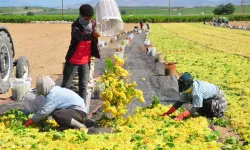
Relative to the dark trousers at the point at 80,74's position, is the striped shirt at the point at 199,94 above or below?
below

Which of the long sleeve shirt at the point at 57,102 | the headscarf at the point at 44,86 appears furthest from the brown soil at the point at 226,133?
the headscarf at the point at 44,86

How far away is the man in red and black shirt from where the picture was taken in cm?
911

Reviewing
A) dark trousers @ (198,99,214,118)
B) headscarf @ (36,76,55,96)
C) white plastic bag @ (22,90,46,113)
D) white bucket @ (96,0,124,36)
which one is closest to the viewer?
headscarf @ (36,76,55,96)

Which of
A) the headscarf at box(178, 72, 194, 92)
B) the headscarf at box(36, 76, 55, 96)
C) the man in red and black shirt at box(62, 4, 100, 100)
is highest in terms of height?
the man in red and black shirt at box(62, 4, 100, 100)

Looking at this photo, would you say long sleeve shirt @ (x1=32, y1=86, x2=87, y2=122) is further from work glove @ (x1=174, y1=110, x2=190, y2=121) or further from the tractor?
the tractor

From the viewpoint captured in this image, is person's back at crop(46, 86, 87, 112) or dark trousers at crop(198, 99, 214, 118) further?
dark trousers at crop(198, 99, 214, 118)

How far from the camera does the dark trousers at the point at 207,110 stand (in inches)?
404

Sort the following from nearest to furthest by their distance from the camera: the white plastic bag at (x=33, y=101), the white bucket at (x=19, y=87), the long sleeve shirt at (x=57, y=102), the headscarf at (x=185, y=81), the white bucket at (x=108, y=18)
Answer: the long sleeve shirt at (x=57, y=102) → the white bucket at (x=108, y=18) → the white plastic bag at (x=33, y=101) → the headscarf at (x=185, y=81) → the white bucket at (x=19, y=87)

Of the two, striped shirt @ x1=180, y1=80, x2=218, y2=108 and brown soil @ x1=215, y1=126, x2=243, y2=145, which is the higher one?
striped shirt @ x1=180, y1=80, x2=218, y2=108

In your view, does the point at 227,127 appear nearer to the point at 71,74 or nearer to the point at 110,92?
the point at 110,92

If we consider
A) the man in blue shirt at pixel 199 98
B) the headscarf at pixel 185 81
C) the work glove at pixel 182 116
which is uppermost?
the headscarf at pixel 185 81

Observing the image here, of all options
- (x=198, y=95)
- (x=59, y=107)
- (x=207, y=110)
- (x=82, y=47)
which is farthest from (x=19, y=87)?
(x=207, y=110)

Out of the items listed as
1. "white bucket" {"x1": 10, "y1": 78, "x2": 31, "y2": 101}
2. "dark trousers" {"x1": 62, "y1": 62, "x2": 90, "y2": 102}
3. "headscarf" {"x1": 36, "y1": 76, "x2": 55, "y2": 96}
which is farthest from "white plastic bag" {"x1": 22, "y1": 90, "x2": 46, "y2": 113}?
"white bucket" {"x1": 10, "y1": 78, "x2": 31, "y2": 101}

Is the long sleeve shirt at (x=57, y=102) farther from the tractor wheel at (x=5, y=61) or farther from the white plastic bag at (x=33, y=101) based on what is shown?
the tractor wheel at (x=5, y=61)
